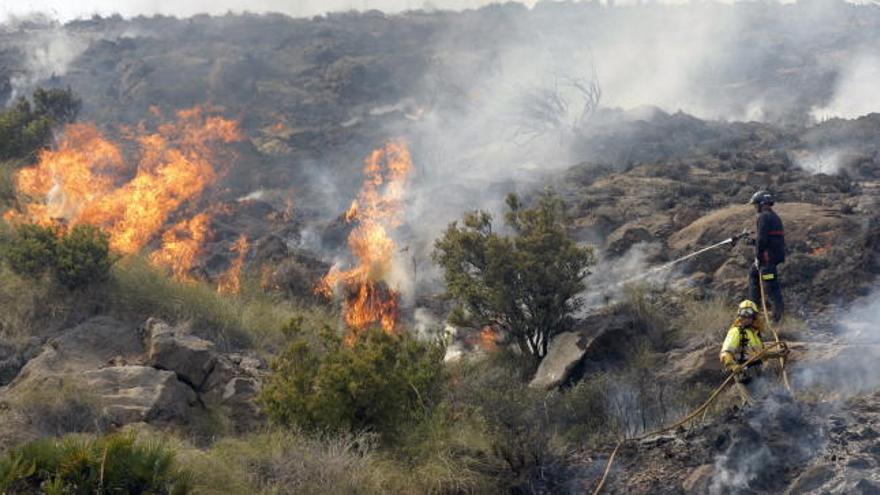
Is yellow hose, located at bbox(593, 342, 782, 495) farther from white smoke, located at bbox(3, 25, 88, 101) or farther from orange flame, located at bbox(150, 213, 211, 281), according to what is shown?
white smoke, located at bbox(3, 25, 88, 101)

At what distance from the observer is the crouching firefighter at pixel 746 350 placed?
8.18 meters

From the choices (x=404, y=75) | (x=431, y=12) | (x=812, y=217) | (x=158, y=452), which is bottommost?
(x=158, y=452)

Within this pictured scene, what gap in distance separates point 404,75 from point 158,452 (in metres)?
45.8

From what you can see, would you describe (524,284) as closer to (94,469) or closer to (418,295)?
(418,295)

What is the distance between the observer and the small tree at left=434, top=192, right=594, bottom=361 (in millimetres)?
11695

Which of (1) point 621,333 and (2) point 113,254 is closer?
(1) point 621,333

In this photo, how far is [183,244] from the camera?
19359 millimetres

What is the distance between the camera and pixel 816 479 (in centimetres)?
624

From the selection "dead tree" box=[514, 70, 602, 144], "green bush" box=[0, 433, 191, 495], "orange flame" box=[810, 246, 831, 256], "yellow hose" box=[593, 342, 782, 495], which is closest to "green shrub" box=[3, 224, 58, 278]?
"green bush" box=[0, 433, 191, 495]

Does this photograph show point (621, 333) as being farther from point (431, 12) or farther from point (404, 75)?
point (431, 12)

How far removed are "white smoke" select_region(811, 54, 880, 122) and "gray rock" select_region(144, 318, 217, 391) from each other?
3874cm

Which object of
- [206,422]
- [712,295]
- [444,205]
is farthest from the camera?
[444,205]

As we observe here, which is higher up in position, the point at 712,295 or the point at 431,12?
the point at 431,12

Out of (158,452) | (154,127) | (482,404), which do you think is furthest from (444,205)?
(154,127)
